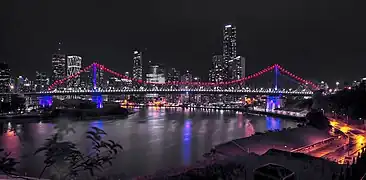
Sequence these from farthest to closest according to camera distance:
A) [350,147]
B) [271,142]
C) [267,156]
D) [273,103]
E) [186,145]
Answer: [273,103], [186,145], [271,142], [350,147], [267,156]

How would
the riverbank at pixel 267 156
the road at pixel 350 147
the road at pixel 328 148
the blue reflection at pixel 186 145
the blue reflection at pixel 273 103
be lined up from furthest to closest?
the blue reflection at pixel 273 103, the blue reflection at pixel 186 145, the road at pixel 328 148, the road at pixel 350 147, the riverbank at pixel 267 156

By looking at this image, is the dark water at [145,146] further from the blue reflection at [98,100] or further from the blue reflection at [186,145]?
the blue reflection at [98,100]

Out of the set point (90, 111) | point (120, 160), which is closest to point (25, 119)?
point (90, 111)

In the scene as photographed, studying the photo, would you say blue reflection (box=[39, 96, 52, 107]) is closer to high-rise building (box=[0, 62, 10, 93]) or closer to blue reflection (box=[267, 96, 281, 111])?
high-rise building (box=[0, 62, 10, 93])

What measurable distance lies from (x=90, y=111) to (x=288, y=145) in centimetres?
1505

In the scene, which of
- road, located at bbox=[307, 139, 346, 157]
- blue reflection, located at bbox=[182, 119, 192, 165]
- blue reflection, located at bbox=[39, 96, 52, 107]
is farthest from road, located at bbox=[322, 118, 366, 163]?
blue reflection, located at bbox=[39, 96, 52, 107]

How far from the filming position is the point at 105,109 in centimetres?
2283

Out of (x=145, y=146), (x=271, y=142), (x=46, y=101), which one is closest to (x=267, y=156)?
(x=271, y=142)

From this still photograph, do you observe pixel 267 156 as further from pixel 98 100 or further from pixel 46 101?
pixel 46 101

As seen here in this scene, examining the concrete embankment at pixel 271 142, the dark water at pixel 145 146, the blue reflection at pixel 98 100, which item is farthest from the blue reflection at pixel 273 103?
the concrete embankment at pixel 271 142

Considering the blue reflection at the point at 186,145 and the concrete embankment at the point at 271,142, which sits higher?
the concrete embankment at the point at 271,142

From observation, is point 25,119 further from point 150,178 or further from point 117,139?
point 150,178

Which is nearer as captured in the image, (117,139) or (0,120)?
(117,139)

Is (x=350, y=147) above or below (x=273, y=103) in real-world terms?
below
